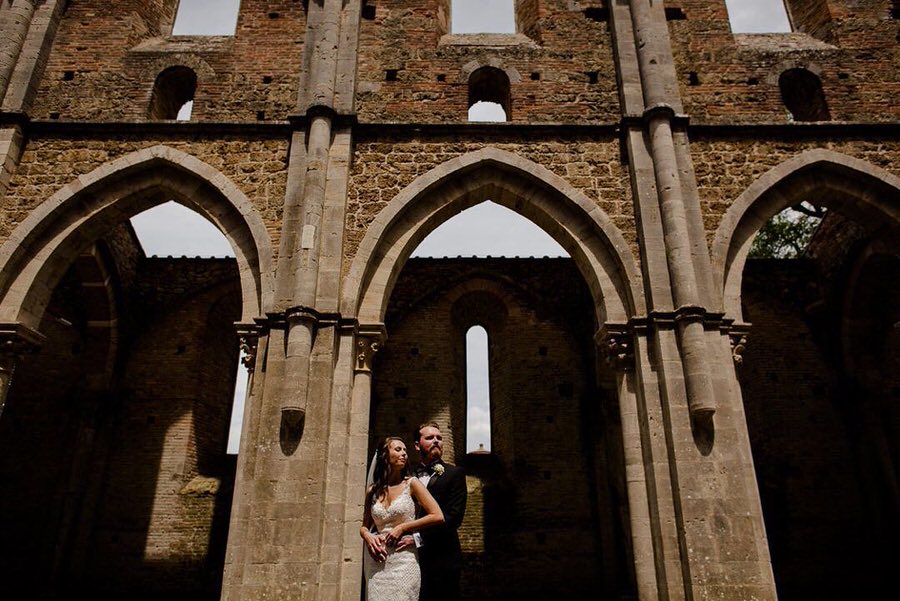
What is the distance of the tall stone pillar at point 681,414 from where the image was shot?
6770mm

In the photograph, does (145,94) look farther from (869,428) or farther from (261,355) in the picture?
(869,428)

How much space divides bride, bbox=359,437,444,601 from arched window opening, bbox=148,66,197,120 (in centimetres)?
823

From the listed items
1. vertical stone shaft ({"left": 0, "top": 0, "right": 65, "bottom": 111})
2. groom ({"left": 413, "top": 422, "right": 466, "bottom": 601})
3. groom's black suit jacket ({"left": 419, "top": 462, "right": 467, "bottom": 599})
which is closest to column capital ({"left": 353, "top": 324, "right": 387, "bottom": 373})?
groom ({"left": 413, "top": 422, "right": 466, "bottom": 601})

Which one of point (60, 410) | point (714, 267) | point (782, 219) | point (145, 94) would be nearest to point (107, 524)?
point (60, 410)

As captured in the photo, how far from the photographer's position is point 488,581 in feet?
37.0

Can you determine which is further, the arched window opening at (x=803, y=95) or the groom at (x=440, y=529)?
the arched window opening at (x=803, y=95)

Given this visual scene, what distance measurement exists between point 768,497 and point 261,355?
372 inches

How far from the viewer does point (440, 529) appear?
12.4ft

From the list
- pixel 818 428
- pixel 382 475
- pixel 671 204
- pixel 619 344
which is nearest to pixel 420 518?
pixel 382 475

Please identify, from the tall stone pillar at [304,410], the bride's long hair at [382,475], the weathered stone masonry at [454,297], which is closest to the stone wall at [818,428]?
the weathered stone masonry at [454,297]

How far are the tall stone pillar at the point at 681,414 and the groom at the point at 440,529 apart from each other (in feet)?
12.9

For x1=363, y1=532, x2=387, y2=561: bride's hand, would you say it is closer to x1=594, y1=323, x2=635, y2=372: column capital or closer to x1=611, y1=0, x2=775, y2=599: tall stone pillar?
x1=611, y1=0, x2=775, y2=599: tall stone pillar

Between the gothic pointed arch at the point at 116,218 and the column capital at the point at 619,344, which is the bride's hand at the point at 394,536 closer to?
the column capital at the point at 619,344

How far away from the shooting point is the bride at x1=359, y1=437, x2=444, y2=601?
3543mm
